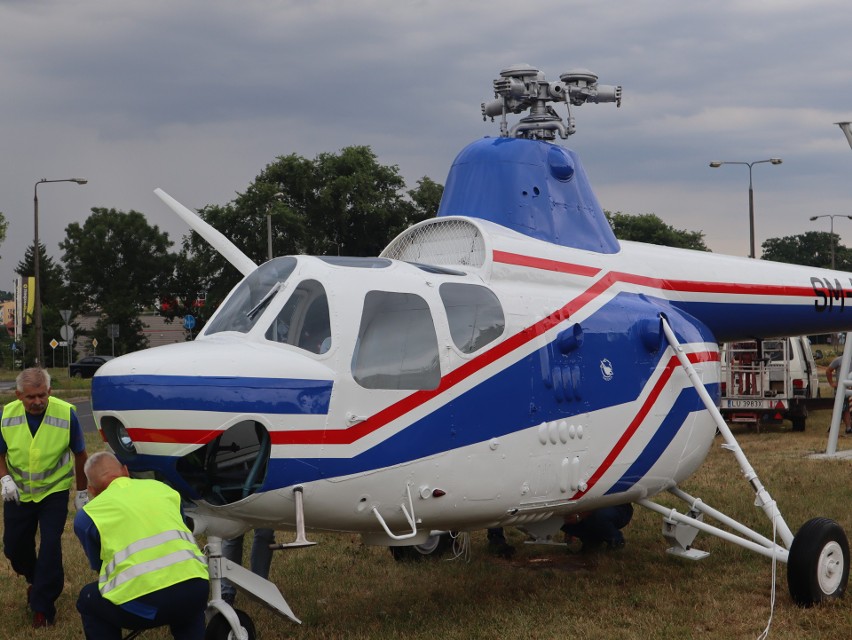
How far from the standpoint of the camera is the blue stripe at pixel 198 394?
5.73 m

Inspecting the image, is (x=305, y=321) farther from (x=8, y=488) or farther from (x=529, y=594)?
(x=529, y=594)

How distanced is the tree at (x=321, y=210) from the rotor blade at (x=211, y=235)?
36922mm

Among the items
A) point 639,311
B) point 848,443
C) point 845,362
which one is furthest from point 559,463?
point 848,443

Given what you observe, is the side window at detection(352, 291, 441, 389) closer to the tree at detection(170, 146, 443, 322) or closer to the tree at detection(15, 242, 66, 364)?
the tree at detection(170, 146, 443, 322)

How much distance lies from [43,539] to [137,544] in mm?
2996

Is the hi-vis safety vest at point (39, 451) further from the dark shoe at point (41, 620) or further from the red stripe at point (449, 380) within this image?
the red stripe at point (449, 380)

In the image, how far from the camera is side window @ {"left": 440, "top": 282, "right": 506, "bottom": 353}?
694 cm

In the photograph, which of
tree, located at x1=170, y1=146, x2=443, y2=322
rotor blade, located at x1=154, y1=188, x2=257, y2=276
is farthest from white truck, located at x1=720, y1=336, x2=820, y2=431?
tree, located at x1=170, y1=146, x2=443, y2=322

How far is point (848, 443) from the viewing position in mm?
19109

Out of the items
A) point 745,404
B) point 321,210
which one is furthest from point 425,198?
point 745,404

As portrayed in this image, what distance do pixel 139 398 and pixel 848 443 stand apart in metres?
16.7

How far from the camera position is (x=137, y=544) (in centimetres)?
525

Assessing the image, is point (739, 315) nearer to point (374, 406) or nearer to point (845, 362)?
point (374, 406)

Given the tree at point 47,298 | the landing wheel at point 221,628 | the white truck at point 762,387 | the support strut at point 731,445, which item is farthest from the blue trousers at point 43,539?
the tree at point 47,298
